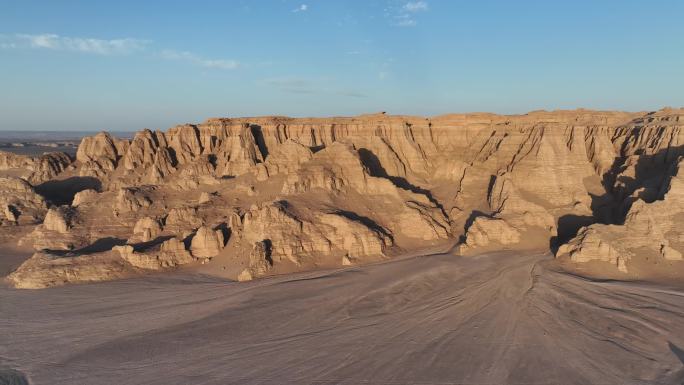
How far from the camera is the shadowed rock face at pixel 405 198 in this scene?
2775cm

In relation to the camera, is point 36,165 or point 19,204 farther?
point 36,165

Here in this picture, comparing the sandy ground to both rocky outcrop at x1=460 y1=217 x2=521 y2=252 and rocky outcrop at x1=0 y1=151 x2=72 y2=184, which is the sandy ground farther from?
rocky outcrop at x1=0 y1=151 x2=72 y2=184

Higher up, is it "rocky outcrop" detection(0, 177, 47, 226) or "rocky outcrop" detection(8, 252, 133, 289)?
"rocky outcrop" detection(0, 177, 47, 226)

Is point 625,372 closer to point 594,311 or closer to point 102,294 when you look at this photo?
point 594,311

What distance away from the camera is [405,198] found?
1324 inches

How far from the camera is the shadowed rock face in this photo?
27750 millimetres

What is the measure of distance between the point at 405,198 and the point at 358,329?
15934 mm

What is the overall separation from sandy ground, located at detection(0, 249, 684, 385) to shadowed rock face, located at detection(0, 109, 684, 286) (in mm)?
2826

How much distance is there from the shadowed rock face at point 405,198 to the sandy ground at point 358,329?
9.27ft

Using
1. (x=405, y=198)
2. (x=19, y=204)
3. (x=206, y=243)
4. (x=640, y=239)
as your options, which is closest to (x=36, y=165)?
(x=19, y=204)

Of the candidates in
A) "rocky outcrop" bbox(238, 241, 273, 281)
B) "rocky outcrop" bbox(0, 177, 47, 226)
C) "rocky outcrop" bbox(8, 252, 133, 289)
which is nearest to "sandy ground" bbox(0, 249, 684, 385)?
"rocky outcrop" bbox(238, 241, 273, 281)

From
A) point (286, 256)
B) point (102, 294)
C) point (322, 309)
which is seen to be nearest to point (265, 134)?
point (286, 256)

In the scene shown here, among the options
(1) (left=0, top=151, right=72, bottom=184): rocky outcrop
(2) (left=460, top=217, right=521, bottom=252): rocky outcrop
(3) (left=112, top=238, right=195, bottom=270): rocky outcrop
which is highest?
(1) (left=0, top=151, right=72, bottom=184): rocky outcrop

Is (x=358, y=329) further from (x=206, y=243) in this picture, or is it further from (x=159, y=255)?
(x=159, y=255)
